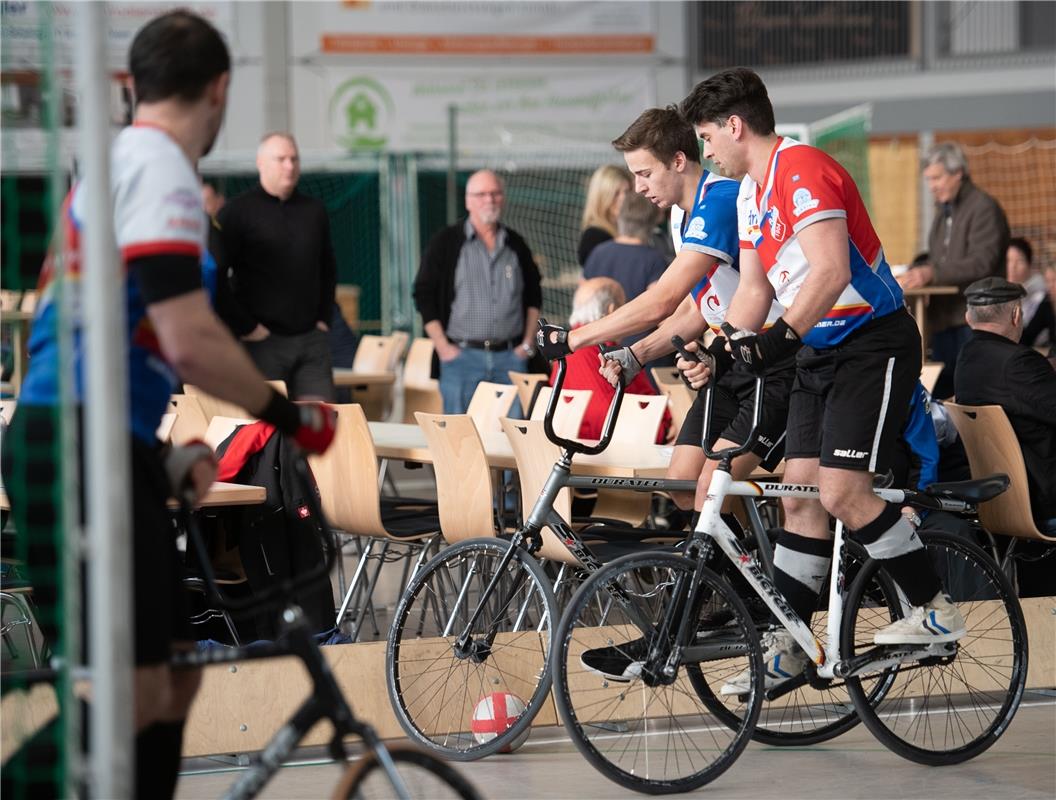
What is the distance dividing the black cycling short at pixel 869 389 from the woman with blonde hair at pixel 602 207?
429cm

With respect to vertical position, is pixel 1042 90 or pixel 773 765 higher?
pixel 1042 90

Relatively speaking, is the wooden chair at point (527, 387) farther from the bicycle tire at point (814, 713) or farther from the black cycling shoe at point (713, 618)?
the black cycling shoe at point (713, 618)

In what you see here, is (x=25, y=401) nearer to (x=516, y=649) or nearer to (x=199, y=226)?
(x=199, y=226)

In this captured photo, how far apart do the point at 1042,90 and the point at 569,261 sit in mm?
5970

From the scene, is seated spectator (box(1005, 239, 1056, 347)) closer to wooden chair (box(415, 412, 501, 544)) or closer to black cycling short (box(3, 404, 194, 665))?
wooden chair (box(415, 412, 501, 544))

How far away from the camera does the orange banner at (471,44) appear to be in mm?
18062

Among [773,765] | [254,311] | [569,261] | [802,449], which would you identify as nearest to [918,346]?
[802,449]

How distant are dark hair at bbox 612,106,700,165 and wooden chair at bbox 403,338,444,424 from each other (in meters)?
4.22

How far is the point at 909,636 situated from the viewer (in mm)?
4090

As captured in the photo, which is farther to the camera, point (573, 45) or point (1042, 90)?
point (573, 45)

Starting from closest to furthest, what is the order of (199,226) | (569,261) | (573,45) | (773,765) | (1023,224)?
(199,226)
(773,765)
(569,261)
(1023,224)
(573,45)

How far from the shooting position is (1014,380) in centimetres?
544

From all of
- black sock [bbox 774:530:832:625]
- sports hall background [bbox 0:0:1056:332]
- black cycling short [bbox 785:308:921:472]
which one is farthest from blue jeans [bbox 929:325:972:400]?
sports hall background [bbox 0:0:1056:332]

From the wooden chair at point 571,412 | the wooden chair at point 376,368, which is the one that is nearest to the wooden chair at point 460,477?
the wooden chair at point 571,412
